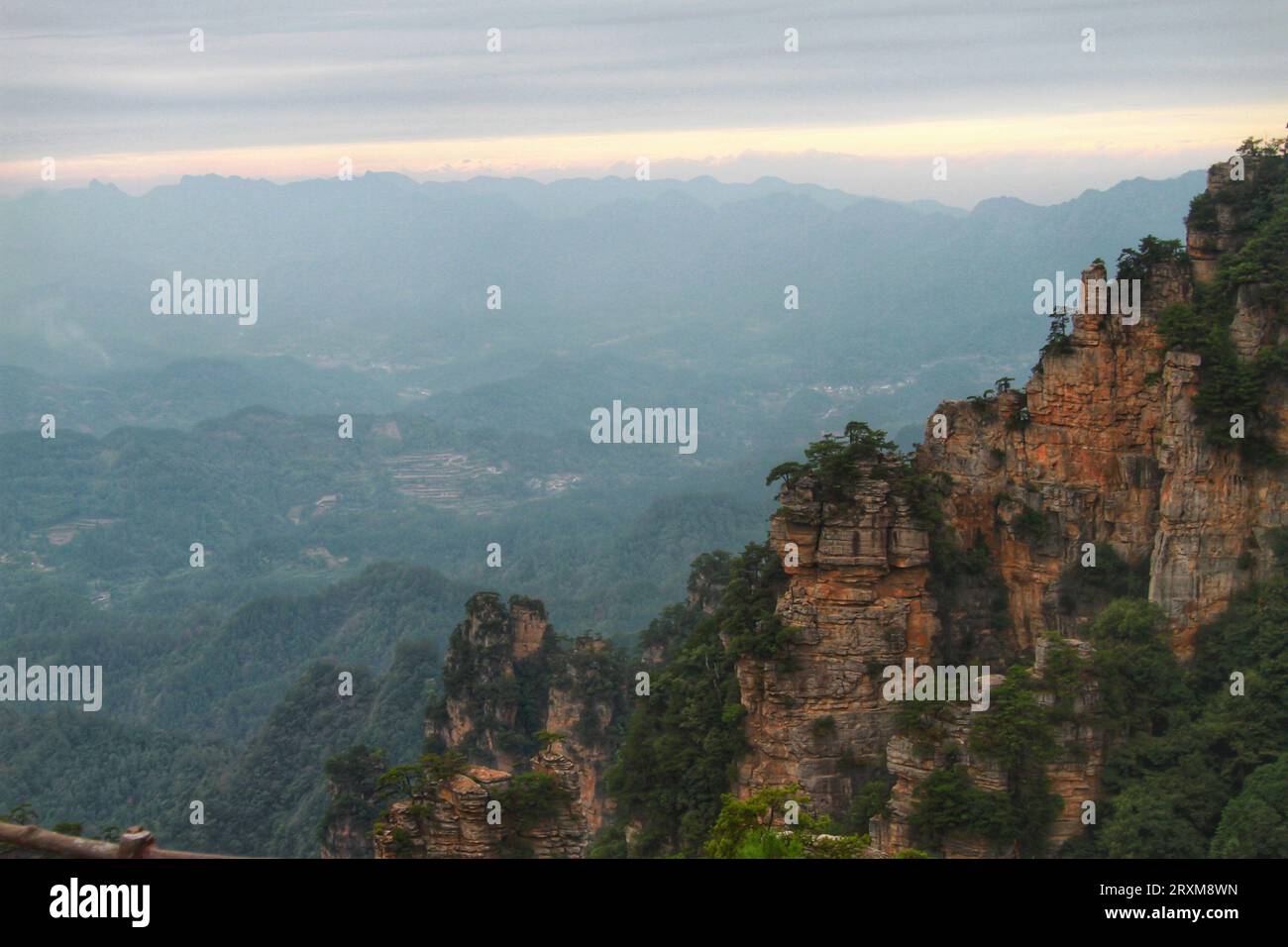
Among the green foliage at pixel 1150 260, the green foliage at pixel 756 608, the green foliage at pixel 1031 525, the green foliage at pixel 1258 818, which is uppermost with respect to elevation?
the green foliage at pixel 1150 260

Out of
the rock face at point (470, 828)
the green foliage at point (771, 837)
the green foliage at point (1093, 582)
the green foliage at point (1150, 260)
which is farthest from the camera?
the green foliage at point (1093, 582)

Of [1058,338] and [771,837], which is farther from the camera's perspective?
[1058,338]

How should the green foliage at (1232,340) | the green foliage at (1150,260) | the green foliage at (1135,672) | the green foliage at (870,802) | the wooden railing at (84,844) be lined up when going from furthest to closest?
the green foliage at (1150,260), the green foliage at (1232,340), the green foliage at (870,802), the green foliage at (1135,672), the wooden railing at (84,844)

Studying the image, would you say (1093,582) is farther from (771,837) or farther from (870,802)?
(771,837)

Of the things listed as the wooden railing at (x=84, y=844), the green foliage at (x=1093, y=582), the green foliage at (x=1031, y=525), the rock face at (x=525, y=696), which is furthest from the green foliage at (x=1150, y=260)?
the wooden railing at (x=84, y=844)

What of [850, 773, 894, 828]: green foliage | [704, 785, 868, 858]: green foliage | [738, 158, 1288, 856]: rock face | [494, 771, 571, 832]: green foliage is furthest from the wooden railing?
[738, 158, 1288, 856]: rock face

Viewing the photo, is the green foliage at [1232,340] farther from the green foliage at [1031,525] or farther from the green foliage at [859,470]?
the green foliage at [859,470]

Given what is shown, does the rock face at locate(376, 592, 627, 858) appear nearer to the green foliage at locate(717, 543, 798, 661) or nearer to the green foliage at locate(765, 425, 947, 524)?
the green foliage at locate(717, 543, 798, 661)

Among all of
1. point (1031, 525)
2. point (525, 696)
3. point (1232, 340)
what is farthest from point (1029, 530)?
point (525, 696)
